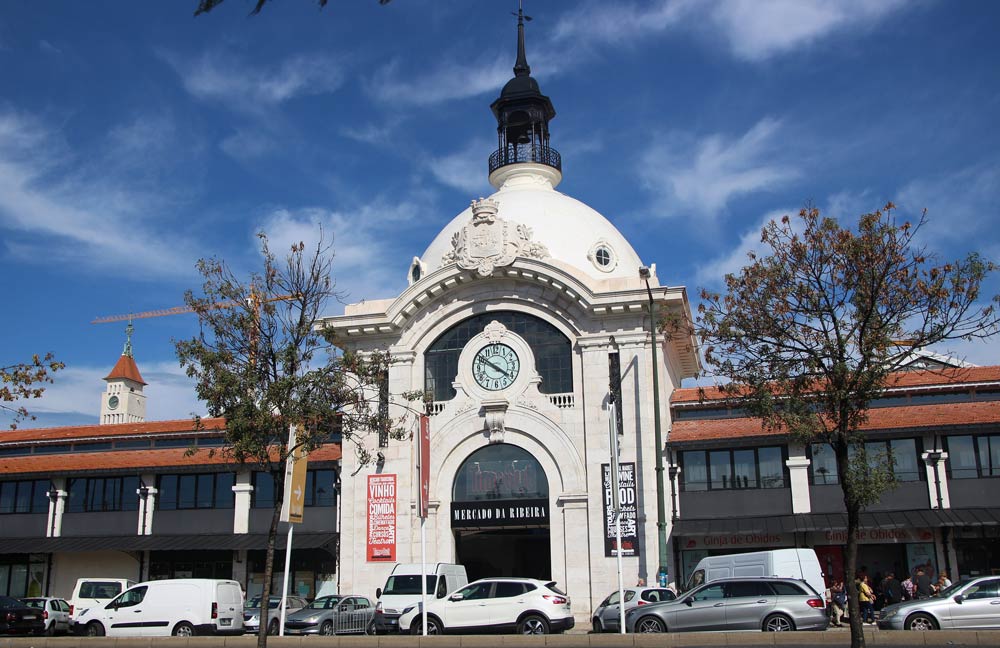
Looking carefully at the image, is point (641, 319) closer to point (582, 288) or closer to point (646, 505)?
point (582, 288)

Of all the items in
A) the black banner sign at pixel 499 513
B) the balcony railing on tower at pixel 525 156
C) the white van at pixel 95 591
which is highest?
the balcony railing on tower at pixel 525 156

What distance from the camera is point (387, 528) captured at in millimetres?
36500

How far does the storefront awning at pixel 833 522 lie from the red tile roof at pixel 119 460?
1454 centimetres

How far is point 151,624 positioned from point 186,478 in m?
13.3

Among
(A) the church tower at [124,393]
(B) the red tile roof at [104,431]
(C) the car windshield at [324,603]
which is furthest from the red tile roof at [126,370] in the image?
(C) the car windshield at [324,603]

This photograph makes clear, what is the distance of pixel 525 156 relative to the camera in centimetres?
4653

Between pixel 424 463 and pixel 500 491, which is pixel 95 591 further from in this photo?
pixel 500 491

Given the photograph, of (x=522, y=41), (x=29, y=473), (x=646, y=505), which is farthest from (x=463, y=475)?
(x=522, y=41)

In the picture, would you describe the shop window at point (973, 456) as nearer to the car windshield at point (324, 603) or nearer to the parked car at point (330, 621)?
the parked car at point (330, 621)

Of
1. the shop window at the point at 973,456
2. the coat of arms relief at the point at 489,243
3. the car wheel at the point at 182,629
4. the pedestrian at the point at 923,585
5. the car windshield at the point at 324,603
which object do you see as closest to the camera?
the car wheel at the point at 182,629

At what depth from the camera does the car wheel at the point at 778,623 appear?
23125 millimetres

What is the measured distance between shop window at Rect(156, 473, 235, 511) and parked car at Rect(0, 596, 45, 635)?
8480 millimetres

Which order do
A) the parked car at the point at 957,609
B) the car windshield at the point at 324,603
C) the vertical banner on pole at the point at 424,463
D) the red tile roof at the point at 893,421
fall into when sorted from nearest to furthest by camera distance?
1. the parked car at the point at 957,609
2. the car windshield at the point at 324,603
3. the vertical banner on pole at the point at 424,463
4. the red tile roof at the point at 893,421

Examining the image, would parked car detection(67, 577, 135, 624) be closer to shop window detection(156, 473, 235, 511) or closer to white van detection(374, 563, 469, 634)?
shop window detection(156, 473, 235, 511)
